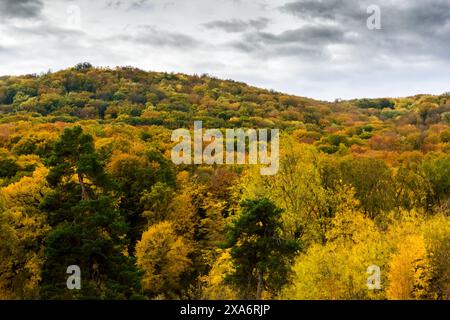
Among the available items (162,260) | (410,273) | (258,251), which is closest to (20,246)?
(162,260)

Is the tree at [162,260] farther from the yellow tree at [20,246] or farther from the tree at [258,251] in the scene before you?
the tree at [258,251]

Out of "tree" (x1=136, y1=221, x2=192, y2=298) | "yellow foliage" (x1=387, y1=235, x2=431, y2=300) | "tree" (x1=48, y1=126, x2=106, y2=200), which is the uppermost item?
"tree" (x1=48, y1=126, x2=106, y2=200)

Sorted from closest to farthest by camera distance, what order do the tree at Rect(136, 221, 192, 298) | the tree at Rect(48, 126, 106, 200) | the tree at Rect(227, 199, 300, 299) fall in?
the tree at Rect(227, 199, 300, 299), the tree at Rect(48, 126, 106, 200), the tree at Rect(136, 221, 192, 298)

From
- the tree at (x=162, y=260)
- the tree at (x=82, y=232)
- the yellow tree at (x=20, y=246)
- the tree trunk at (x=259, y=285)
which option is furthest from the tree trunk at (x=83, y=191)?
the tree at (x=162, y=260)

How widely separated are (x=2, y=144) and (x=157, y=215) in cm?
4186

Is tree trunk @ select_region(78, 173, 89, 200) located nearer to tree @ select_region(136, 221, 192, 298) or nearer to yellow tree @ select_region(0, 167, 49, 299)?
yellow tree @ select_region(0, 167, 49, 299)

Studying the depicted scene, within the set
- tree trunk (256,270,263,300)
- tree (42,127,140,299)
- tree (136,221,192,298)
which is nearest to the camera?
tree trunk (256,270,263,300)

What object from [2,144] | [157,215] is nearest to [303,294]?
[157,215]

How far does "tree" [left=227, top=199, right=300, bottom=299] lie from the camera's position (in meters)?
25.7

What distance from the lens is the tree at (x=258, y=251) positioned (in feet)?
84.2

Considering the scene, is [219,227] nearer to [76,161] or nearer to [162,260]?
[162,260]

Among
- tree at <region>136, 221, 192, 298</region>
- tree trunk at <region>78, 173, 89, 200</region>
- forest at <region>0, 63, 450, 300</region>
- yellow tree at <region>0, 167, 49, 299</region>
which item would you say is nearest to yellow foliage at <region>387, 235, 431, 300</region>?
forest at <region>0, 63, 450, 300</region>

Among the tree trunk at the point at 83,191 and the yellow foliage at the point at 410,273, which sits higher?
the tree trunk at the point at 83,191
